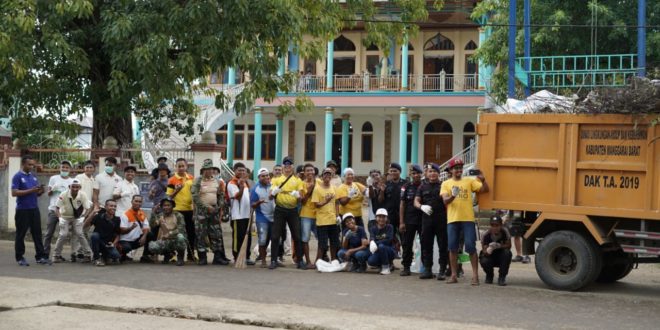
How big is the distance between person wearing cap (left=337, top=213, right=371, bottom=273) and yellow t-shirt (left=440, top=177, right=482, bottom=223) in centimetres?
176

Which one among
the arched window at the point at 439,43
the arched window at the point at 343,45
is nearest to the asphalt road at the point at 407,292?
the arched window at the point at 439,43

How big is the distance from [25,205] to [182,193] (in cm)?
235

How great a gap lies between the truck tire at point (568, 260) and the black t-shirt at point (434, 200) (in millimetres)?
1450

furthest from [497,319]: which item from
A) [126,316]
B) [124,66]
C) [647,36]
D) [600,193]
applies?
[647,36]

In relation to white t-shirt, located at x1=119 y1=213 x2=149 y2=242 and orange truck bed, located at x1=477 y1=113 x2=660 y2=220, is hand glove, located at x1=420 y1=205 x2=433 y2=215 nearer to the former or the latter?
orange truck bed, located at x1=477 y1=113 x2=660 y2=220

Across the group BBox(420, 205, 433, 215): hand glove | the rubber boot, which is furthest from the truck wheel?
the rubber boot

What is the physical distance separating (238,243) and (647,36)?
12.4m

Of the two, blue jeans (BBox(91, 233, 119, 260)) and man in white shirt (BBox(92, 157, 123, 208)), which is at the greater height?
man in white shirt (BBox(92, 157, 123, 208))

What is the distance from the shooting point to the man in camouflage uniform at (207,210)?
44.8 feet

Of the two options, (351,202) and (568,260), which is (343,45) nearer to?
(351,202)

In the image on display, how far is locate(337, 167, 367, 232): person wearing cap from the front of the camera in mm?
13531

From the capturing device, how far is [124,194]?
14164mm

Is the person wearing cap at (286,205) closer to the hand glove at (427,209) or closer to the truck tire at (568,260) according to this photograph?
the hand glove at (427,209)

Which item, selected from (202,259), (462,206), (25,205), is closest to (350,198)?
(462,206)
